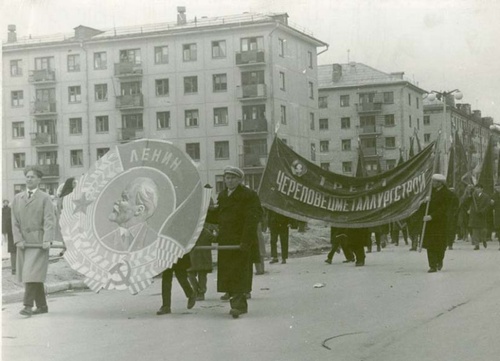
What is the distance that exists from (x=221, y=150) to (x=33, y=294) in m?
22.3

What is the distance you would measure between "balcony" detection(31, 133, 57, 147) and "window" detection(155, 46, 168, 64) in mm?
4029

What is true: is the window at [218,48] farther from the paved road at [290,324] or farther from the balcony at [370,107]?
the balcony at [370,107]

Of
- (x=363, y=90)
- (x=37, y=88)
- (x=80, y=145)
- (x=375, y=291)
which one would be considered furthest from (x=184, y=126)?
(x=363, y=90)

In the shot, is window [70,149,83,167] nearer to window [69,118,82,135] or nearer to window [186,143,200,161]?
window [69,118,82,135]

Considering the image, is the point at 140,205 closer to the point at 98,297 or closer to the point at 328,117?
the point at 98,297

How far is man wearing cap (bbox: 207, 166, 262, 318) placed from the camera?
1005cm

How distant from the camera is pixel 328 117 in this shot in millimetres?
76312

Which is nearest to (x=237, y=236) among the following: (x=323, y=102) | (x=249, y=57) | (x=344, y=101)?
(x=249, y=57)

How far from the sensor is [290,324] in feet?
30.3

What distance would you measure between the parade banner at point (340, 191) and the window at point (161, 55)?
8.56m

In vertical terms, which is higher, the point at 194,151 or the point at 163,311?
the point at 194,151

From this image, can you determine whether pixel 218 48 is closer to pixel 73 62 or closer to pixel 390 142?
pixel 73 62

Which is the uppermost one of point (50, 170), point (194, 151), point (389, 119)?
point (389, 119)

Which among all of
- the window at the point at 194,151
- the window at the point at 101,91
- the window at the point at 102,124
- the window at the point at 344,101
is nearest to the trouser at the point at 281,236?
the window at the point at 102,124
